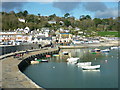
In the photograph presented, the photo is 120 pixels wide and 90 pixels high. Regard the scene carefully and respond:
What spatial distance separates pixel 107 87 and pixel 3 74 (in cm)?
770

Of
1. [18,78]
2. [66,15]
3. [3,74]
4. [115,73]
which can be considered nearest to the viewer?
[18,78]

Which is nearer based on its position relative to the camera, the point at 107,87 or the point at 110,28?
the point at 107,87

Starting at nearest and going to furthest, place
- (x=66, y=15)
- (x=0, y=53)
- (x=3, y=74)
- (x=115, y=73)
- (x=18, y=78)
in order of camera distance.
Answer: (x=18, y=78), (x=3, y=74), (x=115, y=73), (x=0, y=53), (x=66, y=15)

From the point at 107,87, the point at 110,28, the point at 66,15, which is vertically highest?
the point at 66,15

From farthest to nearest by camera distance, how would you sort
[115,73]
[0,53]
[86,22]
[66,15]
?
1. [66,15]
2. [86,22]
3. [0,53]
4. [115,73]

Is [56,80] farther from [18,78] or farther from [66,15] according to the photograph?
[66,15]

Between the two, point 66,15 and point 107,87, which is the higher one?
point 66,15

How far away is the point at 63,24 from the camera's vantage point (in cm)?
9850

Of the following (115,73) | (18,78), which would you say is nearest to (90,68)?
(115,73)

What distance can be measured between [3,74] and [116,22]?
9347 cm

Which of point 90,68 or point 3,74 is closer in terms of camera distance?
point 3,74

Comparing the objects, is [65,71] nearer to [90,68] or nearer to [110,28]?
[90,68]

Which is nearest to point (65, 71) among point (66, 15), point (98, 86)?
point (98, 86)

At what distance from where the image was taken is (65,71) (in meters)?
20.5
